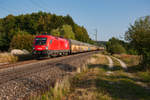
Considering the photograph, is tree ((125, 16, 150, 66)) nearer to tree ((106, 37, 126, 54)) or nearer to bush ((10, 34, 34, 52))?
bush ((10, 34, 34, 52))

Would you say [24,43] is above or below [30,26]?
below

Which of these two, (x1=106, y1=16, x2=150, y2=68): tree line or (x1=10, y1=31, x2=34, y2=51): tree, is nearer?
(x1=106, y1=16, x2=150, y2=68): tree line

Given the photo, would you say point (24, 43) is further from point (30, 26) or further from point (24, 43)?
point (30, 26)

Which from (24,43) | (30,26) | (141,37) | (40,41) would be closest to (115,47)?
(24,43)

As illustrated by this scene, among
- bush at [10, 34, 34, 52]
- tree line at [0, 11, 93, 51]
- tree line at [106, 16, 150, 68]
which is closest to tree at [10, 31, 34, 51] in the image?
bush at [10, 34, 34, 52]

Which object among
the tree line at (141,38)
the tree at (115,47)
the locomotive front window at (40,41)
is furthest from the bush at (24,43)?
the tree line at (141,38)

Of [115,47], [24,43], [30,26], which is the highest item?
[30,26]

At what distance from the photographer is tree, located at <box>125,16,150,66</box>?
12581mm

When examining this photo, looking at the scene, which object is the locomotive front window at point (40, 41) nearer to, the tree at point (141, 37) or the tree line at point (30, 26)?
the tree at point (141, 37)

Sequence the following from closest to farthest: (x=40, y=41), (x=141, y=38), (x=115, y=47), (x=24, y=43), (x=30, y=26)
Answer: (x=141, y=38)
(x=40, y=41)
(x=24, y=43)
(x=115, y=47)
(x=30, y=26)

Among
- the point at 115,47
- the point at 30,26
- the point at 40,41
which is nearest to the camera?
the point at 40,41

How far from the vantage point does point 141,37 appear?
12.9 m

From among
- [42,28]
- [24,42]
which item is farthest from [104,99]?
[42,28]

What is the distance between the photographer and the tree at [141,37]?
495 inches
